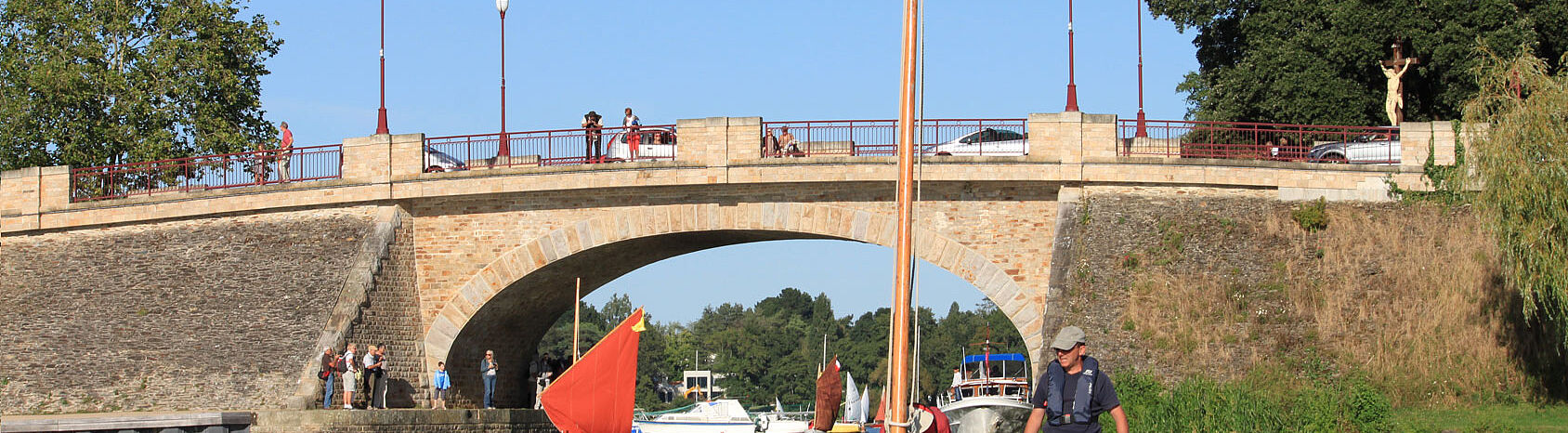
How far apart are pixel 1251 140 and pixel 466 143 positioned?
581 inches

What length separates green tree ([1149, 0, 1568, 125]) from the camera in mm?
33656

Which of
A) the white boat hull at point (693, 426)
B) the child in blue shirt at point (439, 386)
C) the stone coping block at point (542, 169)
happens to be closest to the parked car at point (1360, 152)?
the stone coping block at point (542, 169)

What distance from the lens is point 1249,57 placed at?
1464 inches

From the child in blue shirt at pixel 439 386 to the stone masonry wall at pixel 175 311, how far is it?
2122 millimetres

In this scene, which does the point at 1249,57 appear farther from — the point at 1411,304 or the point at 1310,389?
the point at 1310,389

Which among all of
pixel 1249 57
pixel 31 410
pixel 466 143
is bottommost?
pixel 31 410

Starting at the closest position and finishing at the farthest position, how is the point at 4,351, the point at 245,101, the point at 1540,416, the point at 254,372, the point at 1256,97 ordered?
1. the point at 1540,416
2. the point at 254,372
3. the point at 4,351
4. the point at 1256,97
5. the point at 245,101

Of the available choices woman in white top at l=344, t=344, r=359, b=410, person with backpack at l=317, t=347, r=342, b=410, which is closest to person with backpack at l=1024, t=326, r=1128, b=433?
woman in white top at l=344, t=344, r=359, b=410

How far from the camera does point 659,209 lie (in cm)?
2914

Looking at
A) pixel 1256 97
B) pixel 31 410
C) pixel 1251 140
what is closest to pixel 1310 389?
pixel 1251 140

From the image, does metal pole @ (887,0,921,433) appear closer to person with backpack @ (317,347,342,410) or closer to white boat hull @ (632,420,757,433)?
person with backpack @ (317,347,342,410)

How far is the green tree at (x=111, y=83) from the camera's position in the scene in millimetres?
38281

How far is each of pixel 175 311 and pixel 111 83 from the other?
10387 millimetres

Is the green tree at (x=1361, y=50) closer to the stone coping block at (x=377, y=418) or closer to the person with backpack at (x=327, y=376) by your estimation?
the stone coping block at (x=377, y=418)
